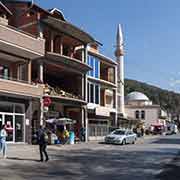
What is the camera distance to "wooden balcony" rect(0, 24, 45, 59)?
113 feet

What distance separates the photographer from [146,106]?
389 ft

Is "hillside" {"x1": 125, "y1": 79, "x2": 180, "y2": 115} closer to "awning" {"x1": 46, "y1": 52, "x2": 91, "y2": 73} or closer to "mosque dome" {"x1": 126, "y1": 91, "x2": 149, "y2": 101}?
"mosque dome" {"x1": 126, "y1": 91, "x2": 149, "y2": 101}

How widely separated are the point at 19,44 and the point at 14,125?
6147mm

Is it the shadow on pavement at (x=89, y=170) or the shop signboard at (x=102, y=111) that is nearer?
the shadow on pavement at (x=89, y=170)

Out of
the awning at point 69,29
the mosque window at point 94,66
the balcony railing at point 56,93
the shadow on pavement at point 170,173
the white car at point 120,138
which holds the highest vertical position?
the awning at point 69,29

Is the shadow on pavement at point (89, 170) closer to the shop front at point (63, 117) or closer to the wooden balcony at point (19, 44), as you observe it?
the wooden balcony at point (19, 44)

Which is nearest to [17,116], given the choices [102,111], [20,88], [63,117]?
[20,88]

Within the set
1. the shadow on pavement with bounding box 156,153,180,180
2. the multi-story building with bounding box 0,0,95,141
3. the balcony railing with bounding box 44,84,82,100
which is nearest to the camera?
the shadow on pavement with bounding box 156,153,180,180

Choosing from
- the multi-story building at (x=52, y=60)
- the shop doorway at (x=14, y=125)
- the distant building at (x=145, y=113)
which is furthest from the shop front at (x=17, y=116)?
the distant building at (x=145, y=113)

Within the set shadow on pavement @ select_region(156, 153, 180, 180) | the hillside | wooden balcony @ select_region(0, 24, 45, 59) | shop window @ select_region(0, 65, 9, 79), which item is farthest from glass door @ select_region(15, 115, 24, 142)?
the hillside

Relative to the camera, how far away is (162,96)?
582 feet

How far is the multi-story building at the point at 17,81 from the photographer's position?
35.2m

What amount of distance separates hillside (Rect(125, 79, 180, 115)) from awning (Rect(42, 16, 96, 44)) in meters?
118

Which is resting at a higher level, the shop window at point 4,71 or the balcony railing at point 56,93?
the shop window at point 4,71
